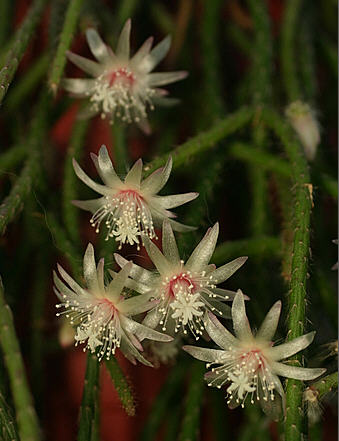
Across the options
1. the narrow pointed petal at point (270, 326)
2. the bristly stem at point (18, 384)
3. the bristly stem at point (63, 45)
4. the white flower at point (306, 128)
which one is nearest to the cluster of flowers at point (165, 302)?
the narrow pointed petal at point (270, 326)

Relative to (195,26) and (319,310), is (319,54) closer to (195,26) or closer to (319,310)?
(195,26)

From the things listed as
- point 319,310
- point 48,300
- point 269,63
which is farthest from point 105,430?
point 269,63

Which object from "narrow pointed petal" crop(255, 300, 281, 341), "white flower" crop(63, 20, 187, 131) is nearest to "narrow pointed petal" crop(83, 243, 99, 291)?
"narrow pointed petal" crop(255, 300, 281, 341)

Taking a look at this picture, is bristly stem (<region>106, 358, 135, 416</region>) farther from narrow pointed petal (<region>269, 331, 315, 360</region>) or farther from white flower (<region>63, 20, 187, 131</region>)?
white flower (<region>63, 20, 187, 131</region>)

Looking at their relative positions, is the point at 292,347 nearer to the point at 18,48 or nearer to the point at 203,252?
the point at 203,252

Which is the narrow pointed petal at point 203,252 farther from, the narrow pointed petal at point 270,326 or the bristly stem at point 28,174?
the bristly stem at point 28,174

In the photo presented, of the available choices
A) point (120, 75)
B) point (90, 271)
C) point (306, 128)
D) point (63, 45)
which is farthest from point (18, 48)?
point (306, 128)
